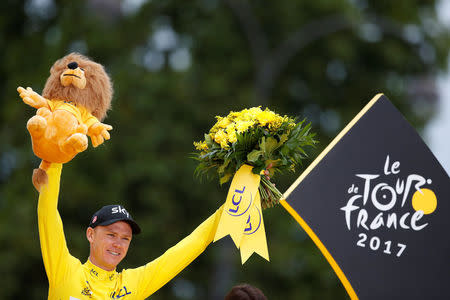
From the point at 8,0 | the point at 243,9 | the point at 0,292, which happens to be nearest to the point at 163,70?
the point at 243,9

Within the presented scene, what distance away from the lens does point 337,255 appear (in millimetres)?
4180

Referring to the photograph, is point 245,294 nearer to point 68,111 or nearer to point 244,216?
point 244,216

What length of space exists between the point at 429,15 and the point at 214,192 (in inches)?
237

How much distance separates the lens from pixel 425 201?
450cm

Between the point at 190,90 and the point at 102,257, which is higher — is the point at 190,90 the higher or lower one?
the higher one

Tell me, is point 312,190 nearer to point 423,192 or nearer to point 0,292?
point 423,192

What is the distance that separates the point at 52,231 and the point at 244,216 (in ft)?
3.76

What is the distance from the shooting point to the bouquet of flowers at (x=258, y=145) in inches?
179

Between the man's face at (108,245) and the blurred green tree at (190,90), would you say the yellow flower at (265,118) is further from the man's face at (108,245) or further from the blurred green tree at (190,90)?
the blurred green tree at (190,90)

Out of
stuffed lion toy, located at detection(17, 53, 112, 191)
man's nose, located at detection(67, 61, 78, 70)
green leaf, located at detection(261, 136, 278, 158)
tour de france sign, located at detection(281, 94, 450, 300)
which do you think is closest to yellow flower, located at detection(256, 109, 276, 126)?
green leaf, located at detection(261, 136, 278, 158)

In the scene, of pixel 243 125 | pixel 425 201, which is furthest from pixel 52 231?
pixel 425 201

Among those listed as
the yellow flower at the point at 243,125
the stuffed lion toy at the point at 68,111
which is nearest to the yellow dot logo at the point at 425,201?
the yellow flower at the point at 243,125

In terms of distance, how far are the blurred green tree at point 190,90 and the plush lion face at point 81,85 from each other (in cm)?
821

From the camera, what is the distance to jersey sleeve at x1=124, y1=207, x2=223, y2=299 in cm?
451
